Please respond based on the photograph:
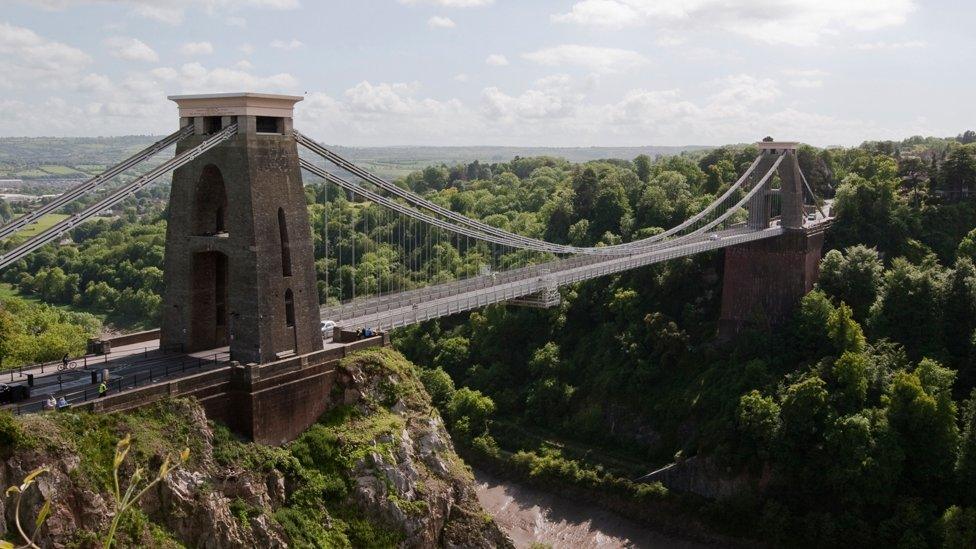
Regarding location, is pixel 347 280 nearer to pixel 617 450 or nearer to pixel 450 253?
pixel 450 253

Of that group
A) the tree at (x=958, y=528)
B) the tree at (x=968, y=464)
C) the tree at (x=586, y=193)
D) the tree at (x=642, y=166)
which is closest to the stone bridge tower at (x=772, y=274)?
the tree at (x=968, y=464)

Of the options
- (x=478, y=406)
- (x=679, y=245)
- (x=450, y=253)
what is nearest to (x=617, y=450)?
(x=478, y=406)

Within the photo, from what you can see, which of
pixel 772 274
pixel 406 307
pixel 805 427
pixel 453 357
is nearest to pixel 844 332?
pixel 805 427

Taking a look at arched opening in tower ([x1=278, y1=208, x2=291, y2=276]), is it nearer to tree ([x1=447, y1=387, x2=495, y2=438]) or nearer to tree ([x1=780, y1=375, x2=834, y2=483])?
tree ([x1=780, y1=375, x2=834, y2=483])

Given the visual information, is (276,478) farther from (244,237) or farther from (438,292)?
(438,292)

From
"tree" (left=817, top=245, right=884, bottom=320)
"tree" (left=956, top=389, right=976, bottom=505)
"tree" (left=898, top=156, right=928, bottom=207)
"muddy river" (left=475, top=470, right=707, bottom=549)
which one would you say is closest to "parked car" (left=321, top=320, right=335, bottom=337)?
"muddy river" (left=475, top=470, right=707, bottom=549)

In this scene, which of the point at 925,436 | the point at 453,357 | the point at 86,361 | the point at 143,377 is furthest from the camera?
the point at 453,357

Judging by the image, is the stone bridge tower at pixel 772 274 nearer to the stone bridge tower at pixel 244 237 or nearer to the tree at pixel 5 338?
the stone bridge tower at pixel 244 237
